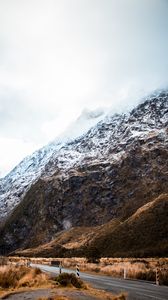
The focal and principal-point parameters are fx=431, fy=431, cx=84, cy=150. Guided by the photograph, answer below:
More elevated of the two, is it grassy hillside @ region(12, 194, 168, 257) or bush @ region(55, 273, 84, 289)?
grassy hillside @ region(12, 194, 168, 257)

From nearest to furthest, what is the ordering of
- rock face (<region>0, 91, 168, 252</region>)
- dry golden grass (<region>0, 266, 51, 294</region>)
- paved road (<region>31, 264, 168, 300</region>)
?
paved road (<region>31, 264, 168, 300</region>), dry golden grass (<region>0, 266, 51, 294</region>), rock face (<region>0, 91, 168, 252</region>)

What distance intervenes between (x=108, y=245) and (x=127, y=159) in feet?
237

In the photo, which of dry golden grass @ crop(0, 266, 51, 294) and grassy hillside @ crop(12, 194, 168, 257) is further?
grassy hillside @ crop(12, 194, 168, 257)

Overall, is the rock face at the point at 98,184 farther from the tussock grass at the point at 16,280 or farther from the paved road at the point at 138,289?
the tussock grass at the point at 16,280

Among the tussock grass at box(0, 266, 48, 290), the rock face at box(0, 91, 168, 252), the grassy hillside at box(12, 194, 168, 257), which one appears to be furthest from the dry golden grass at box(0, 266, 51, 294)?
the rock face at box(0, 91, 168, 252)

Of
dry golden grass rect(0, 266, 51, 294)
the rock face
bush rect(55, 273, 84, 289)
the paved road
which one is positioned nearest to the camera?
the paved road

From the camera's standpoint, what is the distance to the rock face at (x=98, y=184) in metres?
152

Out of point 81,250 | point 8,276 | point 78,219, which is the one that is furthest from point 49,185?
point 8,276

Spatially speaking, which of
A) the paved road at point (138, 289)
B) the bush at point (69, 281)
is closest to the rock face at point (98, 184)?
the paved road at point (138, 289)

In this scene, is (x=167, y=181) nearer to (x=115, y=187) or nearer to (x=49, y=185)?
(x=115, y=187)

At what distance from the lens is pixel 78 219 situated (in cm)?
15888

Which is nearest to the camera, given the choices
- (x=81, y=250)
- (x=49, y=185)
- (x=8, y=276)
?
(x=8, y=276)

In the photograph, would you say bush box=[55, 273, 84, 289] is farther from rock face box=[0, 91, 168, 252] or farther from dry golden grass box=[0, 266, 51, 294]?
rock face box=[0, 91, 168, 252]

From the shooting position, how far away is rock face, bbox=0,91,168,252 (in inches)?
5989
